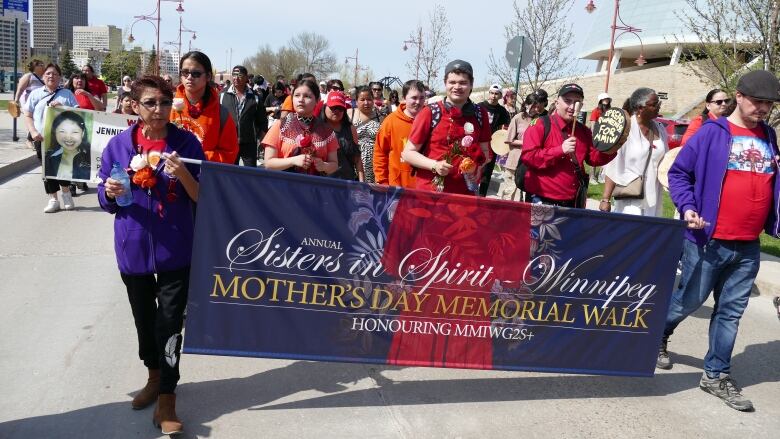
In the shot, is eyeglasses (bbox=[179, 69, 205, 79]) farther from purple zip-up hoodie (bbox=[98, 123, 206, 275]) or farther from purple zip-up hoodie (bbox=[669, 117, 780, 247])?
purple zip-up hoodie (bbox=[669, 117, 780, 247])

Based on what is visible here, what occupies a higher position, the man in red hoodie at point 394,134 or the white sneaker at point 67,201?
the man in red hoodie at point 394,134

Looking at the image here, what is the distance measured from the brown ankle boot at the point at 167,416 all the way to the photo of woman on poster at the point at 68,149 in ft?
20.0

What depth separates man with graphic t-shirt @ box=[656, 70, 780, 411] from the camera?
4410 mm

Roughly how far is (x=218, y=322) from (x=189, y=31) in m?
52.3

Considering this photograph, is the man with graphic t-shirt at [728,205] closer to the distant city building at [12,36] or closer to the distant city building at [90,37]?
the distant city building at [12,36]

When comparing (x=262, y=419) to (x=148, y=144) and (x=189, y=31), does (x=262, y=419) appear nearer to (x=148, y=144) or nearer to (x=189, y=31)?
(x=148, y=144)

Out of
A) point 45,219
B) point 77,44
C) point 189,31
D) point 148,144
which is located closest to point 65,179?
point 45,219

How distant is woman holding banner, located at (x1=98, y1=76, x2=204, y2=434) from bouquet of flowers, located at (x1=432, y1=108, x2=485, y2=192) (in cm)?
180

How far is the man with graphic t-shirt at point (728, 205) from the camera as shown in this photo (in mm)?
4410

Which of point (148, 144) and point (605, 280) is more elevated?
point (148, 144)

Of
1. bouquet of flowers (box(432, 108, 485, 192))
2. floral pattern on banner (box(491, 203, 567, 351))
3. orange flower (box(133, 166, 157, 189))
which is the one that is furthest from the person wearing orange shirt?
floral pattern on banner (box(491, 203, 567, 351))

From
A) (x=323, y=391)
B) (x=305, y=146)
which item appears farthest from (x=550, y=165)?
(x=323, y=391)

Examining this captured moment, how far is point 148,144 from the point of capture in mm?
3615

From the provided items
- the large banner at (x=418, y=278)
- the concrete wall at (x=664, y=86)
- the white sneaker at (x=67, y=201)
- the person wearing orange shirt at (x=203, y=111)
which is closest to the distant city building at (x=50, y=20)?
the concrete wall at (x=664, y=86)
